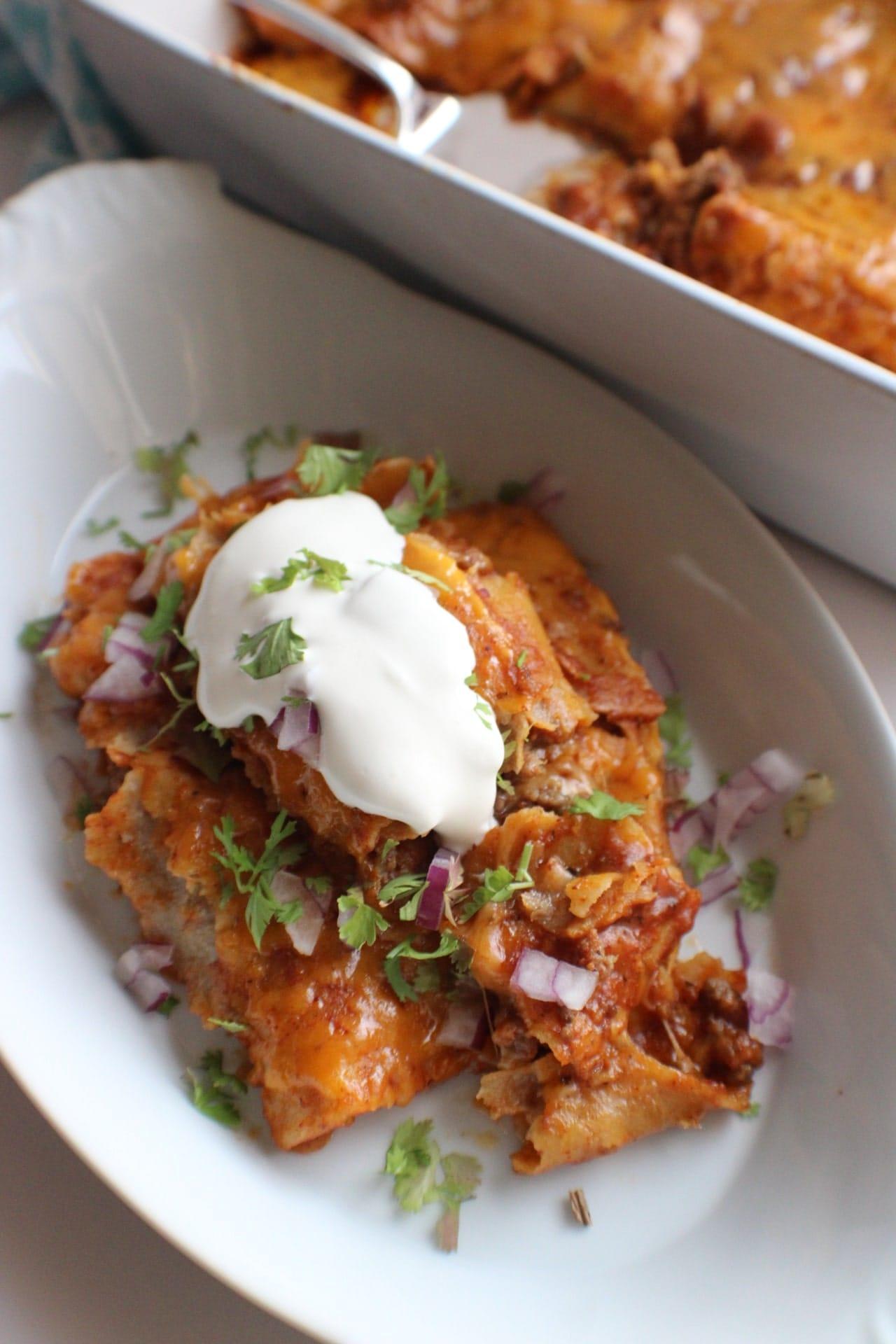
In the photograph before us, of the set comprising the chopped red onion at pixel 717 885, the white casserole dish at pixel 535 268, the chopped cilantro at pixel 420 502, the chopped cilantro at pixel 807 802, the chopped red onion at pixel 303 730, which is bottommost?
the chopped red onion at pixel 717 885

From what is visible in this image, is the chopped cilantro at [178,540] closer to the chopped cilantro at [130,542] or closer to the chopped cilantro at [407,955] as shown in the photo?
the chopped cilantro at [130,542]

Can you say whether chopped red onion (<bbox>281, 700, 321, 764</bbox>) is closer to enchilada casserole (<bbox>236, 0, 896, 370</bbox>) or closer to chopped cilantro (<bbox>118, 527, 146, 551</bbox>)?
chopped cilantro (<bbox>118, 527, 146, 551</bbox>)

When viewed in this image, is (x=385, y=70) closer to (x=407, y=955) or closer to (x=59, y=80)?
(x=59, y=80)

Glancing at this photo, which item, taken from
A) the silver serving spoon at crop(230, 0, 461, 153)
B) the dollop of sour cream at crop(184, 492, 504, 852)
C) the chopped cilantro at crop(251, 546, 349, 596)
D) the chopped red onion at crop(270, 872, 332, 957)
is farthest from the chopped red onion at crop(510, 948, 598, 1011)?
the silver serving spoon at crop(230, 0, 461, 153)

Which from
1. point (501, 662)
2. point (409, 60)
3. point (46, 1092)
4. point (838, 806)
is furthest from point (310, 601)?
point (409, 60)

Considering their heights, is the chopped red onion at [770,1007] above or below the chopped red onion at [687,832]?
below

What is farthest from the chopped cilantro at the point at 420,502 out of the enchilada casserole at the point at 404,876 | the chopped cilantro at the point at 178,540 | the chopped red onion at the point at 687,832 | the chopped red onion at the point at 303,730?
the chopped red onion at the point at 687,832
